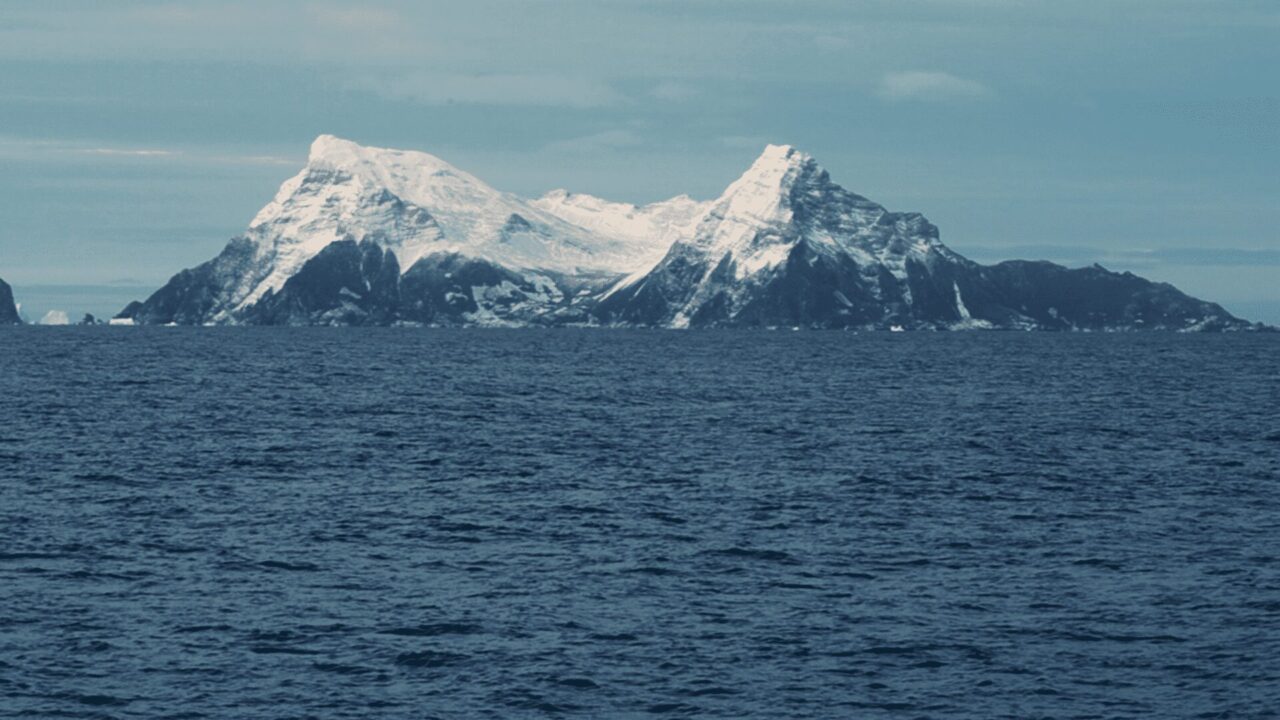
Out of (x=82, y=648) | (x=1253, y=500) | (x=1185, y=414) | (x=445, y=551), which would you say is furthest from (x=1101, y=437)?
(x=82, y=648)

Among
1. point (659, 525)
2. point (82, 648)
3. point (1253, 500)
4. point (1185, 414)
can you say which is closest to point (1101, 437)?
point (1185, 414)

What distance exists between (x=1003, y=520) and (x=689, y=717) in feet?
103

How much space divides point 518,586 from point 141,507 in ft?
74.4

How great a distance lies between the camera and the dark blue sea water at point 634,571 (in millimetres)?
39906

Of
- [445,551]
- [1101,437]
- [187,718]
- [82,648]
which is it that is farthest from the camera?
[1101,437]

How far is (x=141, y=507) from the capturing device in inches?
2616

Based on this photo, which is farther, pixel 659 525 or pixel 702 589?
pixel 659 525

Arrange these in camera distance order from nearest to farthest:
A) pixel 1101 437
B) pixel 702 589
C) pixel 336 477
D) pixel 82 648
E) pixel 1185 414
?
pixel 82 648 → pixel 702 589 → pixel 336 477 → pixel 1101 437 → pixel 1185 414

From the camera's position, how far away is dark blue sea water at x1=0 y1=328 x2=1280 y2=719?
1571 inches

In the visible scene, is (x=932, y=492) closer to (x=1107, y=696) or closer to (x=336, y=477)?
(x=336, y=477)

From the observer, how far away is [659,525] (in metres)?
63.8

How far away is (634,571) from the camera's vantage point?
5416 cm

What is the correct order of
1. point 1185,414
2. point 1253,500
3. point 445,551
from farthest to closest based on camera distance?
1. point 1185,414
2. point 1253,500
3. point 445,551

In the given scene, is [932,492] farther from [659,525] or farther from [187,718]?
[187,718]
